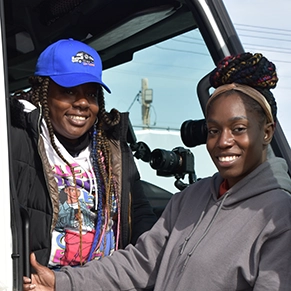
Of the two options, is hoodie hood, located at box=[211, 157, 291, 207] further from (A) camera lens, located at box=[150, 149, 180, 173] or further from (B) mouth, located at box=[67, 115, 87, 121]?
(A) camera lens, located at box=[150, 149, 180, 173]

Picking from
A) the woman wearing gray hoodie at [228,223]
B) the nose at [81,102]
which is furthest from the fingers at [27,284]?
the nose at [81,102]

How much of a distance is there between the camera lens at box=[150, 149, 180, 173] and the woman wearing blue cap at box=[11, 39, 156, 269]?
0.99 feet

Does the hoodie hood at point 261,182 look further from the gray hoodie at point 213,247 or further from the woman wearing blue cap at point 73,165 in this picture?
the woman wearing blue cap at point 73,165

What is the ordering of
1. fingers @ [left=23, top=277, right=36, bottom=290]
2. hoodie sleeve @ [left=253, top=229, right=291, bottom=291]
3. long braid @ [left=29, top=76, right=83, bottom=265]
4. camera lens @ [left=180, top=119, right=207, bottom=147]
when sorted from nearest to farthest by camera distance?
hoodie sleeve @ [left=253, top=229, right=291, bottom=291] < fingers @ [left=23, top=277, right=36, bottom=290] < long braid @ [left=29, top=76, right=83, bottom=265] < camera lens @ [left=180, top=119, right=207, bottom=147]

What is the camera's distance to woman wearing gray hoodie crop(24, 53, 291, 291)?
189 cm

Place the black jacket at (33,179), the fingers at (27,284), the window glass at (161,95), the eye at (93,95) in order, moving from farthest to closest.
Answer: the window glass at (161,95), the eye at (93,95), the black jacket at (33,179), the fingers at (27,284)

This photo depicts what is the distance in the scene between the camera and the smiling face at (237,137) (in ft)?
6.74

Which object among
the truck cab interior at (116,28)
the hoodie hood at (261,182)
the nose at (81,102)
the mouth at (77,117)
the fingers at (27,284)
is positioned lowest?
the fingers at (27,284)

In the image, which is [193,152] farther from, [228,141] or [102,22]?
[228,141]

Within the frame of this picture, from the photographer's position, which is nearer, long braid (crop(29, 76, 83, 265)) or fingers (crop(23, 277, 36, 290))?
fingers (crop(23, 277, 36, 290))

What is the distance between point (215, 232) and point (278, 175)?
25 centimetres

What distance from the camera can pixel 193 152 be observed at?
302 centimetres

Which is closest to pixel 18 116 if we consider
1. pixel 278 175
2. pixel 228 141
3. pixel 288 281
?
pixel 228 141

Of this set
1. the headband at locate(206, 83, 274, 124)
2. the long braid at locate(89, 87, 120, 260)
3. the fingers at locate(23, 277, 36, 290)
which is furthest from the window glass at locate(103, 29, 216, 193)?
the fingers at locate(23, 277, 36, 290)
